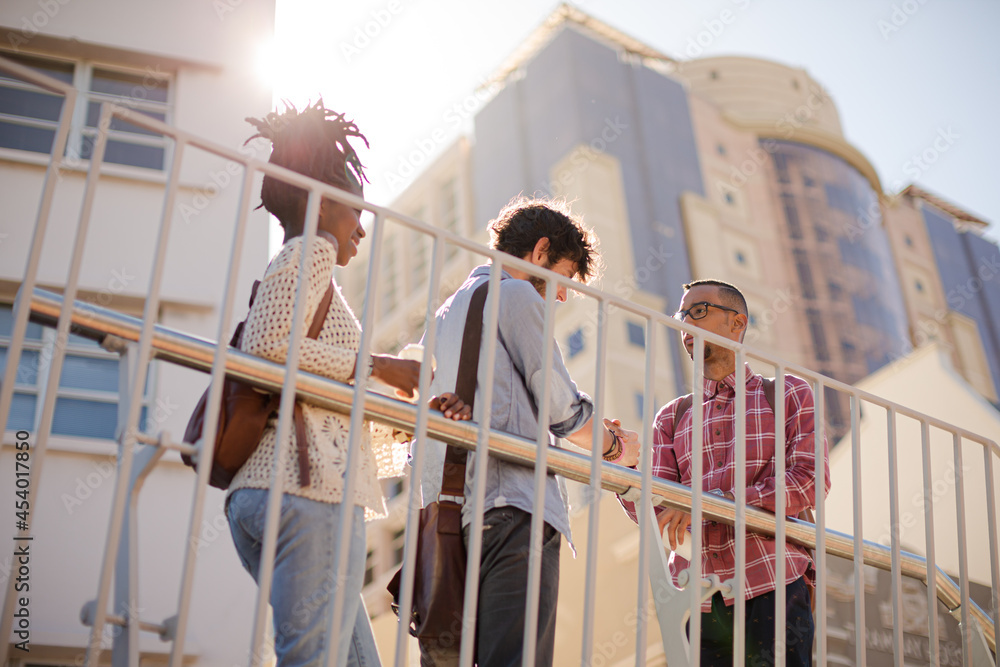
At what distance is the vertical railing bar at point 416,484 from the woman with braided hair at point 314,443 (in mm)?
120

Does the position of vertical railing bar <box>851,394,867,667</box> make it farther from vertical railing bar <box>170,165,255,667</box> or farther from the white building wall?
the white building wall

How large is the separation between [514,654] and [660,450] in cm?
117

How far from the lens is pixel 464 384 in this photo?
256 centimetres

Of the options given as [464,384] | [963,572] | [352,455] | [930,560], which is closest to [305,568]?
[352,455]

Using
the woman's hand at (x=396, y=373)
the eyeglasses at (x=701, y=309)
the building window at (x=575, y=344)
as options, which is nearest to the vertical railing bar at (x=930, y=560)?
the eyeglasses at (x=701, y=309)

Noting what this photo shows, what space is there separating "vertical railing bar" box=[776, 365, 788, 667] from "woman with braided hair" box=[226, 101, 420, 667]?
1.08 metres

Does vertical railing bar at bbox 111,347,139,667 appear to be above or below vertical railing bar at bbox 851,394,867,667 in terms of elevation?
below

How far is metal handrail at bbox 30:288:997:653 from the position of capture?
1.99 m

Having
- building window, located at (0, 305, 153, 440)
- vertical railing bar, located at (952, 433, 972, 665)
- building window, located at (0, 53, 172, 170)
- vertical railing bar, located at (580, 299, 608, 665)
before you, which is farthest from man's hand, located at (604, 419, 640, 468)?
building window, located at (0, 53, 172, 170)

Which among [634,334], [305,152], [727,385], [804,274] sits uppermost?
[804,274]

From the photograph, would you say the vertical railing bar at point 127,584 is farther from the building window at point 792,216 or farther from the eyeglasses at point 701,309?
the building window at point 792,216

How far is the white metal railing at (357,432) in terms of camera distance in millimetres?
1847

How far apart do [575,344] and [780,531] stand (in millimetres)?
15001

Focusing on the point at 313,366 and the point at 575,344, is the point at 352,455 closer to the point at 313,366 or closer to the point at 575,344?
the point at 313,366
